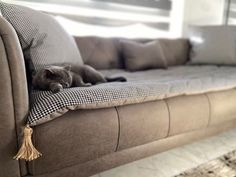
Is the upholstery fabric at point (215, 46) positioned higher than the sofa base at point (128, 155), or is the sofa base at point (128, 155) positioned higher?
the upholstery fabric at point (215, 46)

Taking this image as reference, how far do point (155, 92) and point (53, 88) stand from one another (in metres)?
0.54

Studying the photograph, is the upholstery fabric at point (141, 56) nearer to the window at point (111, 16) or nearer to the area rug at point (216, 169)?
the window at point (111, 16)

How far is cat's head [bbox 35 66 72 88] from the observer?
1134 millimetres

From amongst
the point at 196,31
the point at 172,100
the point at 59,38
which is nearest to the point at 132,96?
the point at 172,100

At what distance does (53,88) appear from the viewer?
1094mm

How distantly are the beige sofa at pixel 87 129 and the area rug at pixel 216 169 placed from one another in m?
0.19

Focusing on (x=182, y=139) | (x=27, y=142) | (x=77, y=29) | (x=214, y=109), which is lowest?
(x=182, y=139)

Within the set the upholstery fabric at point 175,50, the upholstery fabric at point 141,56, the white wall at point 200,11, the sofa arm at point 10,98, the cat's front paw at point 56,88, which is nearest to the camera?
the sofa arm at point 10,98

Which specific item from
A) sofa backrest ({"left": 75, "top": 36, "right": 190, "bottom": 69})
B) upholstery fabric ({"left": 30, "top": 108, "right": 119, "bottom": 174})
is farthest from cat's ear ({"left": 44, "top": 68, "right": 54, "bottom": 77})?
sofa backrest ({"left": 75, "top": 36, "right": 190, "bottom": 69})

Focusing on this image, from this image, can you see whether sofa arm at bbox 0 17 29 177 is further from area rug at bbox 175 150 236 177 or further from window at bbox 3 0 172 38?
window at bbox 3 0 172 38

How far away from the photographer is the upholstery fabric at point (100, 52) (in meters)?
1.97

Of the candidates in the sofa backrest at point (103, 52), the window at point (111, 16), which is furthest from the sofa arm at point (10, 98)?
the window at point (111, 16)

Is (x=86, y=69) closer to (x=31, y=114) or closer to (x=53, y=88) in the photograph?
(x=53, y=88)

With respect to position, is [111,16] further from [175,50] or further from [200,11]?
[200,11]
